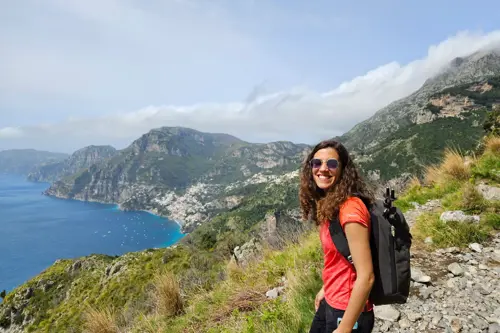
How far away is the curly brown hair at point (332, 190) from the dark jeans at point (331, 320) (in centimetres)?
71

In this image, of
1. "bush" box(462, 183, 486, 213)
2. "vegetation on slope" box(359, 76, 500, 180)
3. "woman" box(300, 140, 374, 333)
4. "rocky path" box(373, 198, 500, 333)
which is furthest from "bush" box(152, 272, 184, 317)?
"vegetation on slope" box(359, 76, 500, 180)

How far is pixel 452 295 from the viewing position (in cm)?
363

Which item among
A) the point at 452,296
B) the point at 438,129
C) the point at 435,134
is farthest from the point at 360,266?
the point at 438,129

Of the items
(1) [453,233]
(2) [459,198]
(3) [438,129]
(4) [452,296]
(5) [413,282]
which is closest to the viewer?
(4) [452,296]

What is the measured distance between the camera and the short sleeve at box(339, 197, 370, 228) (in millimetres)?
1840

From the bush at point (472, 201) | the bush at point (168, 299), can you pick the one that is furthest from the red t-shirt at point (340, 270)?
the bush at point (472, 201)

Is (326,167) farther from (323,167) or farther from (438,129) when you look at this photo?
(438,129)

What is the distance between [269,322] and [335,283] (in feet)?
6.13

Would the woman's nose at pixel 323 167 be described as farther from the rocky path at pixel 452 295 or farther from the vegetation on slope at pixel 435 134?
the vegetation on slope at pixel 435 134

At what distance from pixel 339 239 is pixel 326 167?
634 mm

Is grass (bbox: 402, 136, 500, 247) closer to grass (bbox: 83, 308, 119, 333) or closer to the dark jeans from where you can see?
the dark jeans

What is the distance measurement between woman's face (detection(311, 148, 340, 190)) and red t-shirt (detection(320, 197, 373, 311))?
0.33 m

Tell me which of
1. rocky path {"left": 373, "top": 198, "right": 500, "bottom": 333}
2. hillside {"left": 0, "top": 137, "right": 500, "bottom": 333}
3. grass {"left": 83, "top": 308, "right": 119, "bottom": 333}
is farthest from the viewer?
grass {"left": 83, "top": 308, "right": 119, "bottom": 333}

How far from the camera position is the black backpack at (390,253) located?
71.6 inches
